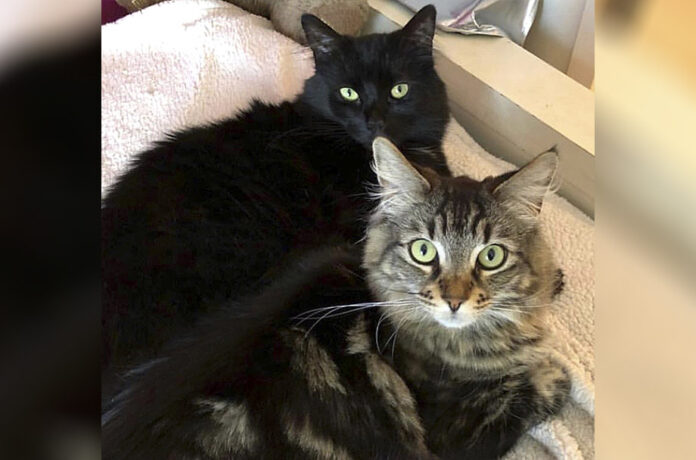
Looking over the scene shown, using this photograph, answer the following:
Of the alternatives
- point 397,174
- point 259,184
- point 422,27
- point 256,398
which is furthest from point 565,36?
point 256,398

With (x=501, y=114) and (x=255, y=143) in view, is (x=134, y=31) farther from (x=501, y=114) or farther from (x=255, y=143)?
(x=501, y=114)

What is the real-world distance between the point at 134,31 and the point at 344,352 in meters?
0.87

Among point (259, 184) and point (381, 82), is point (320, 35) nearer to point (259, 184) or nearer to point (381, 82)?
point (381, 82)

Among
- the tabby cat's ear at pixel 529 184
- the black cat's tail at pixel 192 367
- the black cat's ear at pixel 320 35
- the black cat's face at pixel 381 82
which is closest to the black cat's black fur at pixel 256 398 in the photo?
the black cat's tail at pixel 192 367

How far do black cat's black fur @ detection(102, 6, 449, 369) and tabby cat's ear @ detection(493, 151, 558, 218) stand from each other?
261 mm

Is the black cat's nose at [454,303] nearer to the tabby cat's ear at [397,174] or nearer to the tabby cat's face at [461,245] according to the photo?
the tabby cat's face at [461,245]

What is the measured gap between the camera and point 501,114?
125cm

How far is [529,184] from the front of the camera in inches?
33.5

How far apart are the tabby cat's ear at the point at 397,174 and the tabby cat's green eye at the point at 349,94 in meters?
0.27

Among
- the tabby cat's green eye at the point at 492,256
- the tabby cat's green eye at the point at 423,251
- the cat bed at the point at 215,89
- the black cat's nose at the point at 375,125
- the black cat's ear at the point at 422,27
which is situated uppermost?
the black cat's ear at the point at 422,27

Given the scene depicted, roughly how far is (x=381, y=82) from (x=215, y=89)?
1.26 feet

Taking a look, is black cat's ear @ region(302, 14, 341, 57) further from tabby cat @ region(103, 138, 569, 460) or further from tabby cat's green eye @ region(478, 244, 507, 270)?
tabby cat's green eye @ region(478, 244, 507, 270)

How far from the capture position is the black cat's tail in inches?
28.0

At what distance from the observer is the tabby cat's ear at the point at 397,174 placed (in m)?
0.86
